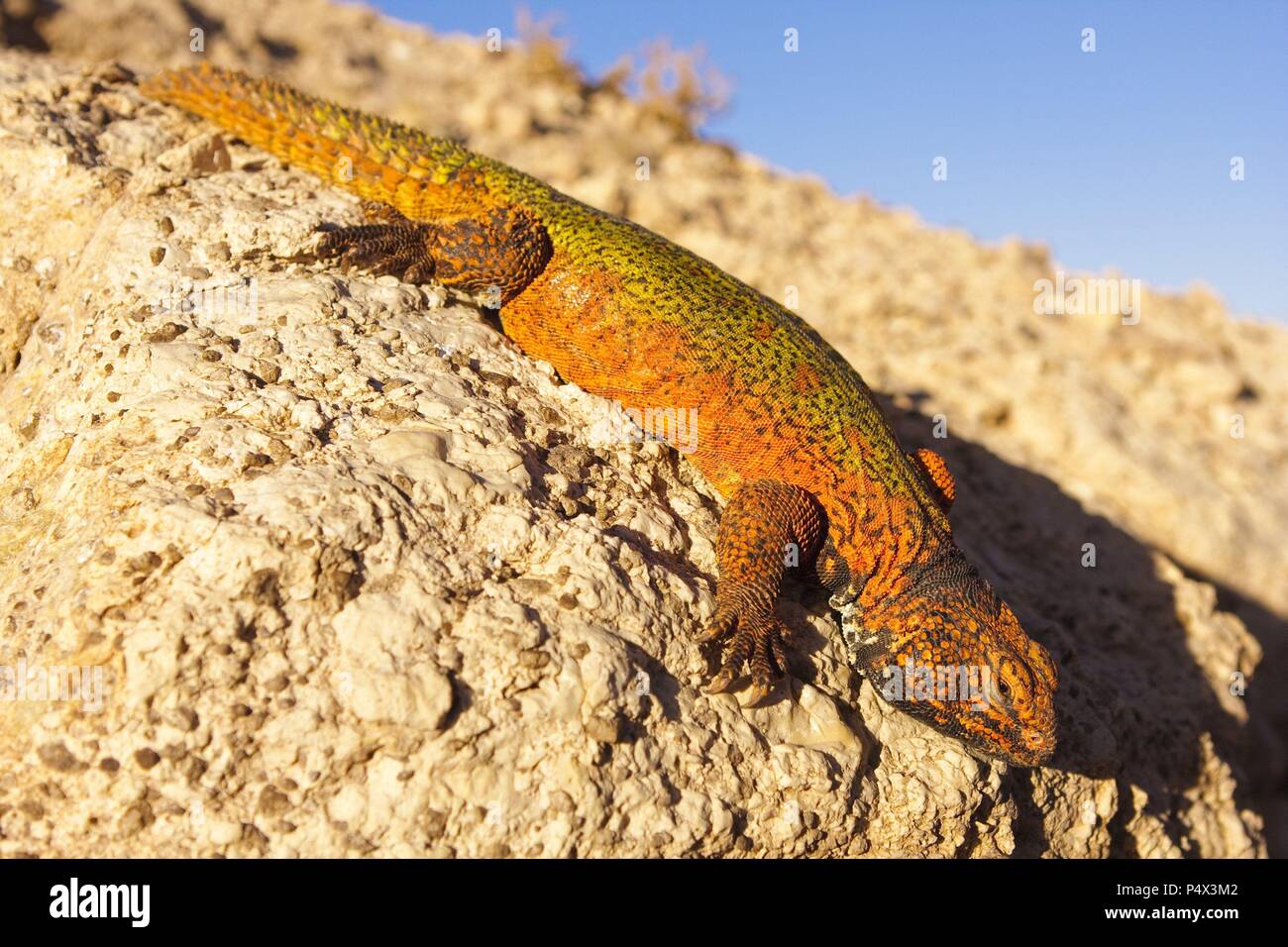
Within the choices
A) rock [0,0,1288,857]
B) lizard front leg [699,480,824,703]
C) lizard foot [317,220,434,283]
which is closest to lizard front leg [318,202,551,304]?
lizard foot [317,220,434,283]

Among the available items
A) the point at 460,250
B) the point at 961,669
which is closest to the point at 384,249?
the point at 460,250

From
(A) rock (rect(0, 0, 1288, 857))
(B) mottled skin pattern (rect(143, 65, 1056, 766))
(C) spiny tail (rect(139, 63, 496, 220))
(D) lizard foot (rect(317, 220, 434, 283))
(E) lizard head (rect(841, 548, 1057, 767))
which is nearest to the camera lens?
(A) rock (rect(0, 0, 1288, 857))

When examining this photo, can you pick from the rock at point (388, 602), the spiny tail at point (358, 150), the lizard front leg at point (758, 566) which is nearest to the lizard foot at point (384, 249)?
the rock at point (388, 602)

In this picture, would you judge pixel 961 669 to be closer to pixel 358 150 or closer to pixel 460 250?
A: pixel 460 250

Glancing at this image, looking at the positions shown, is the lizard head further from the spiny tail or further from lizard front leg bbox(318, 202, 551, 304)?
the spiny tail

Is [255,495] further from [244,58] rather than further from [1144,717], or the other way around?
[244,58]

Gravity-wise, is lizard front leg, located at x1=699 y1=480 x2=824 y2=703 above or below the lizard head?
above
